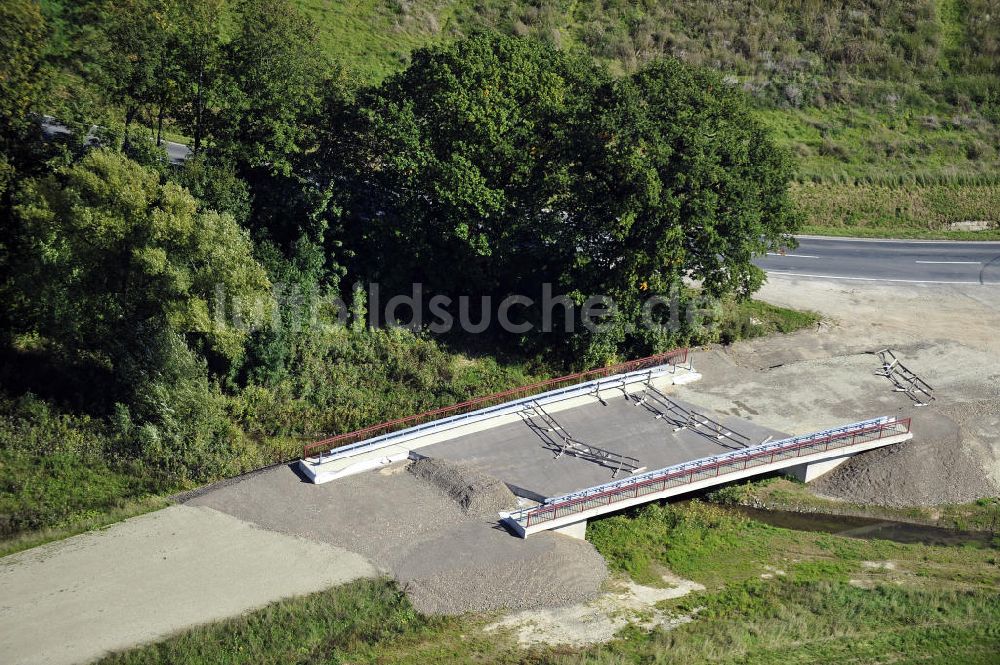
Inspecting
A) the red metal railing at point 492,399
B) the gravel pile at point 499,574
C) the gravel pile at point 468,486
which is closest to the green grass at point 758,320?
the red metal railing at point 492,399

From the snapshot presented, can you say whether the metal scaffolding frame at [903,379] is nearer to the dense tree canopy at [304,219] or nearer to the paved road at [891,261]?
the dense tree canopy at [304,219]

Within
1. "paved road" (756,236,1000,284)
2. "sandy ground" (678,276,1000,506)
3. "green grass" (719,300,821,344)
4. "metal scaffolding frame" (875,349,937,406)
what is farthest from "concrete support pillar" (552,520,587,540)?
"paved road" (756,236,1000,284)

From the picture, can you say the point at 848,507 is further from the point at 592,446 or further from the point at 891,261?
the point at 891,261

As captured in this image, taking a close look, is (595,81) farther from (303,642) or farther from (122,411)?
(303,642)

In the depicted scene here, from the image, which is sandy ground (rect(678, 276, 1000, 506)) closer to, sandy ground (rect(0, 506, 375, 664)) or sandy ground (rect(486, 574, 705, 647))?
sandy ground (rect(486, 574, 705, 647))

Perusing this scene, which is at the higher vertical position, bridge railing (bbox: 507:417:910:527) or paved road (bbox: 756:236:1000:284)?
paved road (bbox: 756:236:1000:284)

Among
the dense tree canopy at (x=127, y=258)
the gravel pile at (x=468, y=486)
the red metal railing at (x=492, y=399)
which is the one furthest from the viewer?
the red metal railing at (x=492, y=399)

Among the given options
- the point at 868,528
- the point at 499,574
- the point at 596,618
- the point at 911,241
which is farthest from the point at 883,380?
the point at 499,574
